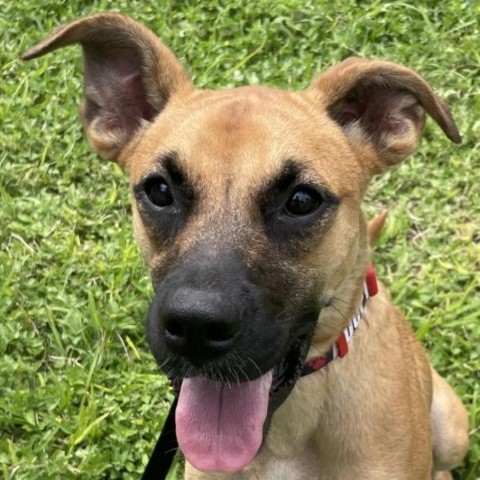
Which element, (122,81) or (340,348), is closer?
(340,348)

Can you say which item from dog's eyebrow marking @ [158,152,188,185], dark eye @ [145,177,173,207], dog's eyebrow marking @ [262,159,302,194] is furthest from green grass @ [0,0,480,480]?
dog's eyebrow marking @ [262,159,302,194]

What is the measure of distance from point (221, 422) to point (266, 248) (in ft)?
2.17

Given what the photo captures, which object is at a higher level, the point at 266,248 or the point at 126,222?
the point at 266,248

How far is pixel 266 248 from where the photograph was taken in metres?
2.63

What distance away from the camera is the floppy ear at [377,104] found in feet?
9.68

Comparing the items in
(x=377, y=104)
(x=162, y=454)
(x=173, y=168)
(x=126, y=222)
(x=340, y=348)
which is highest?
(x=173, y=168)

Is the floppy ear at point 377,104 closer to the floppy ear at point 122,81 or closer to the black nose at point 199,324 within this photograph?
the floppy ear at point 122,81

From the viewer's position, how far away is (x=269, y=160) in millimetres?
2691

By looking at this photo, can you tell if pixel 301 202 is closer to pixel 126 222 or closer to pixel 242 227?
pixel 242 227

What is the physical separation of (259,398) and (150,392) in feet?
5.29

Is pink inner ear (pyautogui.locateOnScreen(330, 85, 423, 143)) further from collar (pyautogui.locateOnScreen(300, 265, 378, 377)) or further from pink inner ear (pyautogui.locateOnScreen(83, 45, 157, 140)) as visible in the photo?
pink inner ear (pyautogui.locateOnScreen(83, 45, 157, 140))

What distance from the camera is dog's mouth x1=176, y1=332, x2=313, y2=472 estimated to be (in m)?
2.79

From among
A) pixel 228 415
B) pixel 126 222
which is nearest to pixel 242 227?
pixel 228 415

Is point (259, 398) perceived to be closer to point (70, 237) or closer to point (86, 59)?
point (86, 59)
